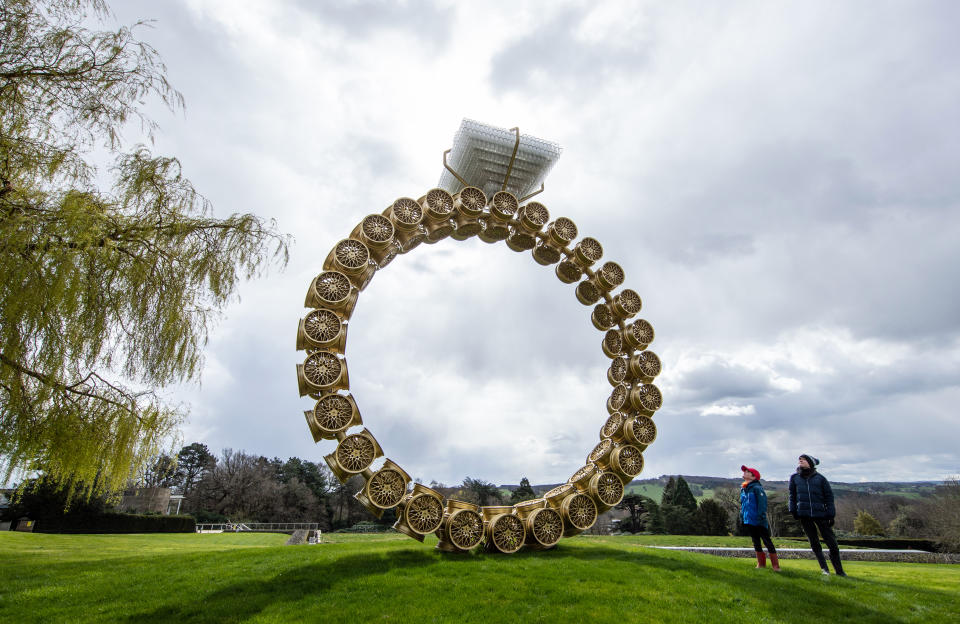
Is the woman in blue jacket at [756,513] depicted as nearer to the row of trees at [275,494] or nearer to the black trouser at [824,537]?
the black trouser at [824,537]

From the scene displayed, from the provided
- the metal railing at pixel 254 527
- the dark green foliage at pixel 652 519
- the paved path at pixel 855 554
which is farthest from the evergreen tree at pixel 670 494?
the metal railing at pixel 254 527

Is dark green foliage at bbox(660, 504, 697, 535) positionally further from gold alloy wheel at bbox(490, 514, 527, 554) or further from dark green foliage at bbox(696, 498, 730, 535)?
gold alloy wheel at bbox(490, 514, 527, 554)

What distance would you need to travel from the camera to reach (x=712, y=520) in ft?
116

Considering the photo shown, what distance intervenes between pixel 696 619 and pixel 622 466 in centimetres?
425

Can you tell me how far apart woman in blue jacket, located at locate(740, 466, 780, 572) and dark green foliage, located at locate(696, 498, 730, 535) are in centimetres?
3061

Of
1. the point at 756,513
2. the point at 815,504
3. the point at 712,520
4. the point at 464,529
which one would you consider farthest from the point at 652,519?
the point at 464,529

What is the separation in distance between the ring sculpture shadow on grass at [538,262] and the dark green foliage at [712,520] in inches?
1192

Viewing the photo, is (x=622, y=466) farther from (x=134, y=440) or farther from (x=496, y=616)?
(x=134, y=440)

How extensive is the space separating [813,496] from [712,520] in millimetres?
31981

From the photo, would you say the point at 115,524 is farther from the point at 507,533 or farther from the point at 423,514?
the point at 507,533

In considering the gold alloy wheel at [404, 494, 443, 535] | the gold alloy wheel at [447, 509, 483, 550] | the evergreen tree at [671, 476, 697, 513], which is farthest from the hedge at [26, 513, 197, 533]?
the evergreen tree at [671, 476, 697, 513]

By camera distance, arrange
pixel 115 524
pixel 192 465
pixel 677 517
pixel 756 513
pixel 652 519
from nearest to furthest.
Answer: pixel 756 513, pixel 115 524, pixel 677 517, pixel 652 519, pixel 192 465

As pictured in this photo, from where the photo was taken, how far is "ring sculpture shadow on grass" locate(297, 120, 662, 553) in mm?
8688

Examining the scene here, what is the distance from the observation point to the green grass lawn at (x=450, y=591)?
237 inches
